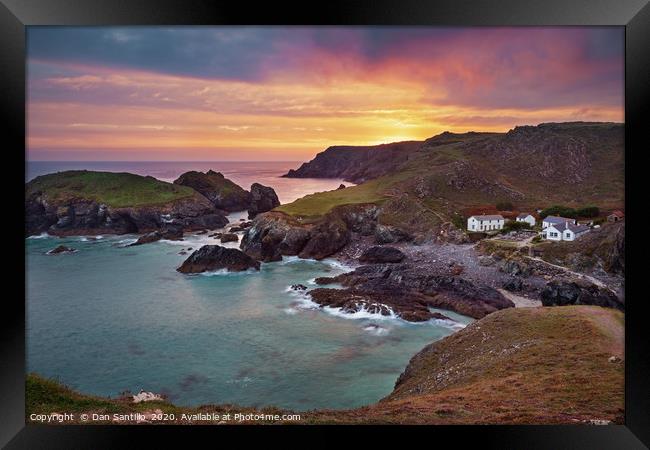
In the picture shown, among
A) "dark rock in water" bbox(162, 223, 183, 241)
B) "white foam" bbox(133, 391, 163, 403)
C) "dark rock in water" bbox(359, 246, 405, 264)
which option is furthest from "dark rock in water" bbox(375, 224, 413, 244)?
"white foam" bbox(133, 391, 163, 403)

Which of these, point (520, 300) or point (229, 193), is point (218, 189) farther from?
Result: point (520, 300)

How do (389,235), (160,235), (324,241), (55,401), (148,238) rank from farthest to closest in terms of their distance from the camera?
(324,241)
(160,235)
(148,238)
(389,235)
(55,401)

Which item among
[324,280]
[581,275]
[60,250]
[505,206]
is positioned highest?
[505,206]

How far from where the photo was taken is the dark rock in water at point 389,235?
367 inches

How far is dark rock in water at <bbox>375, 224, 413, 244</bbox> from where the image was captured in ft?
30.6

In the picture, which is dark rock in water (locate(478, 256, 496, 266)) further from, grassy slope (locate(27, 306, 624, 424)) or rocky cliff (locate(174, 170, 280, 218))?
rocky cliff (locate(174, 170, 280, 218))

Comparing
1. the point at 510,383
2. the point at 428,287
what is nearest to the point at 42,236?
the point at 428,287

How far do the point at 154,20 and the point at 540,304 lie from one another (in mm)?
9014

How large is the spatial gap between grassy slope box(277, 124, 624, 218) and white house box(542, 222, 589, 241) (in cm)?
49

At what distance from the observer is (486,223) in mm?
8445

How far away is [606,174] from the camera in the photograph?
6.93m

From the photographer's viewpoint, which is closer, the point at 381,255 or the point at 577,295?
the point at 577,295

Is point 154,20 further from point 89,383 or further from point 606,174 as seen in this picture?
point 606,174

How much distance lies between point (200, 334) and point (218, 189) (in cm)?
353
